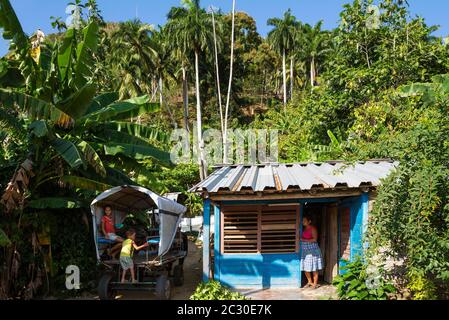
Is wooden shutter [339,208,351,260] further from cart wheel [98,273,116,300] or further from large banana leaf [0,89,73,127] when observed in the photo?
large banana leaf [0,89,73,127]

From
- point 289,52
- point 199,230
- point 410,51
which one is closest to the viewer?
point 410,51

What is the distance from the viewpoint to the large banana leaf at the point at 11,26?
9469mm

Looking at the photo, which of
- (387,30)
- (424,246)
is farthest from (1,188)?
(387,30)

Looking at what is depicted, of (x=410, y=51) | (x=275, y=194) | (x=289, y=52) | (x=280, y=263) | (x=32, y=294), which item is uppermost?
(x=289, y=52)

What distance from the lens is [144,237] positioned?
1158cm

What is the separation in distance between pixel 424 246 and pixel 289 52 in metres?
41.2

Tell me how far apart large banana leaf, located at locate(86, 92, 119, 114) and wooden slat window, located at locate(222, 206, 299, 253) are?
446 centimetres

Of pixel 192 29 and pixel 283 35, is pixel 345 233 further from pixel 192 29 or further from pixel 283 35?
pixel 283 35

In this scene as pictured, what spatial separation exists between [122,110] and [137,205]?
262 centimetres

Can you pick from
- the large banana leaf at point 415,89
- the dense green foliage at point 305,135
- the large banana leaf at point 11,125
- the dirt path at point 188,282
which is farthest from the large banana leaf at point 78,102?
the large banana leaf at point 415,89

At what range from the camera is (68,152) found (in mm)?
9641

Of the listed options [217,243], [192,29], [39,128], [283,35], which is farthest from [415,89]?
[283,35]
